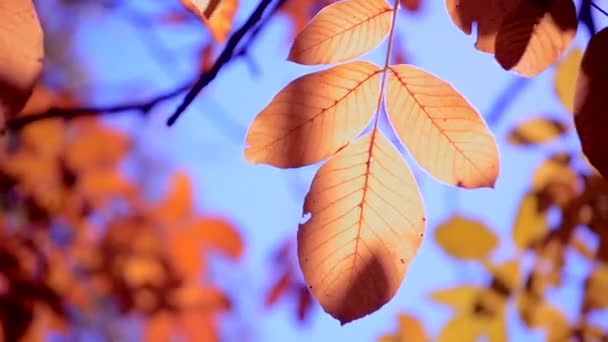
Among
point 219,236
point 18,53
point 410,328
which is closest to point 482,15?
point 18,53

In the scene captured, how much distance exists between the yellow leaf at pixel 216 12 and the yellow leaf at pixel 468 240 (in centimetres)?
76

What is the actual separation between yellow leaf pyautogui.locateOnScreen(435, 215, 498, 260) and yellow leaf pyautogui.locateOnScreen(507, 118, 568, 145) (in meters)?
0.19

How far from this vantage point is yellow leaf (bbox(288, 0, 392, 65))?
601 mm

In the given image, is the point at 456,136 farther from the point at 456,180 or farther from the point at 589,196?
the point at 589,196

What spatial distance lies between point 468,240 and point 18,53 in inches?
39.0

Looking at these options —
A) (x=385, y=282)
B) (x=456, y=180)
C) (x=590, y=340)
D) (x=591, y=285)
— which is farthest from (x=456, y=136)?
(x=590, y=340)

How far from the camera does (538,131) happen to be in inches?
51.8

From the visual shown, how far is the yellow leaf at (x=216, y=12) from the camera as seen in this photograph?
0.58 meters

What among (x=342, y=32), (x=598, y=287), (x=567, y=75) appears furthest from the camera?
(x=598, y=287)

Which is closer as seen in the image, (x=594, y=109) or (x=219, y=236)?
(x=594, y=109)

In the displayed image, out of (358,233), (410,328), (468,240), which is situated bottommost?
(410,328)

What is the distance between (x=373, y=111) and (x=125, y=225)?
160 cm

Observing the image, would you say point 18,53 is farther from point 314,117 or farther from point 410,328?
point 410,328

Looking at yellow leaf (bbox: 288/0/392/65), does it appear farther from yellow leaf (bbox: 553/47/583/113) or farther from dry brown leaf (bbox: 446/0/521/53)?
yellow leaf (bbox: 553/47/583/113)
